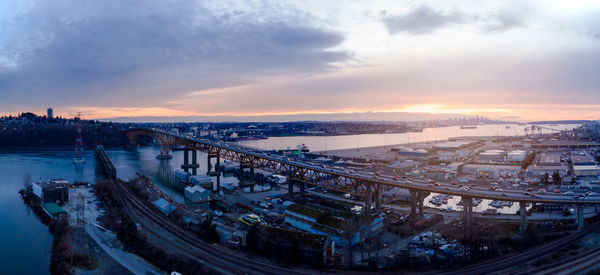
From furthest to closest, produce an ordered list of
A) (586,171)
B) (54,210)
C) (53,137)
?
(53,137), (586,171), (54,210)

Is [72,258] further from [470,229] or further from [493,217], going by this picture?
[493,217]

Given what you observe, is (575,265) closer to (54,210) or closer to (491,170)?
(491,170)

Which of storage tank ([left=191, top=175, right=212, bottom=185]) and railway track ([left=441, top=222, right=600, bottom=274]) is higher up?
storage tank ([left=191, top=175, right=212, bottom=185])

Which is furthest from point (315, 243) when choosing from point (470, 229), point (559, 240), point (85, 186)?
point (85, 186)

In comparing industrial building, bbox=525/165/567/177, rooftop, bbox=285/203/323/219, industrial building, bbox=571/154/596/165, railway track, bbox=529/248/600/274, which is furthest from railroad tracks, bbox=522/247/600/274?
industrial building, bbox=571/154/596/165

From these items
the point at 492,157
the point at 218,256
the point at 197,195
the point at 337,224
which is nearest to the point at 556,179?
the point at 492,157

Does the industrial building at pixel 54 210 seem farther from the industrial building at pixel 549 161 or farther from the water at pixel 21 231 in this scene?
the industrial building at pixel 549 161

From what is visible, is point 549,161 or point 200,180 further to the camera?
point 549,161

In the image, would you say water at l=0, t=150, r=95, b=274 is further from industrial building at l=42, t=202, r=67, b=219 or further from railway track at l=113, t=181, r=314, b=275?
railway track at l=113, t=181, r=314, b=275
